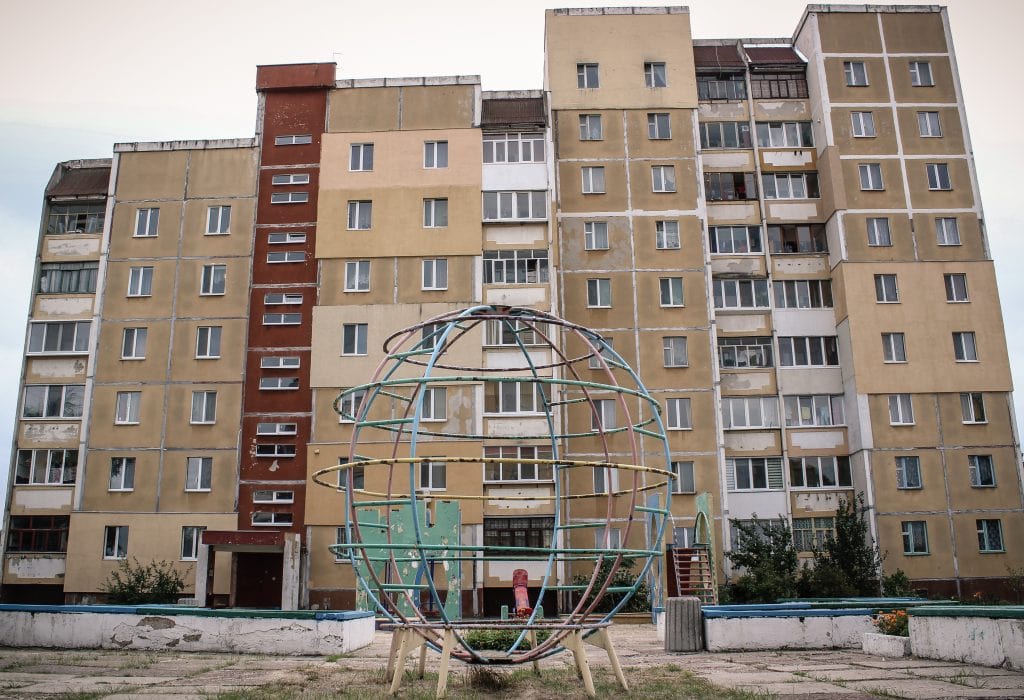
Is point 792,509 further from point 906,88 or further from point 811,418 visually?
point 906,88

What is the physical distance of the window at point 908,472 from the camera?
44125 mm

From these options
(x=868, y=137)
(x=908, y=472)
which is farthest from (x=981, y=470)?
(x=868, y=137)

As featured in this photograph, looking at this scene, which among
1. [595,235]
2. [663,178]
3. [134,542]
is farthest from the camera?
[663,178]

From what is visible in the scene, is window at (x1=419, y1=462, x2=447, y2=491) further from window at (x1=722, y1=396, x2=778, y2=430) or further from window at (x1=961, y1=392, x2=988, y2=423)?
window at (x1=961, y1=392, x2=988, y2=423)

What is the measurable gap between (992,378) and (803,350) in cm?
887

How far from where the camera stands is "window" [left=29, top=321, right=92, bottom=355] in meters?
46.0

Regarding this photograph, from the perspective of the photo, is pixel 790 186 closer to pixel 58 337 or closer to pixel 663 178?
pixel 663 178

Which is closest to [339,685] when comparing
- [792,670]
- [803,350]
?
[792,670]

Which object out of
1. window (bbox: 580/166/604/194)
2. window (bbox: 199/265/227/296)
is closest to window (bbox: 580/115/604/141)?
window (bbox: 580/166/604/194)

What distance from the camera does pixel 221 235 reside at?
4631 cm

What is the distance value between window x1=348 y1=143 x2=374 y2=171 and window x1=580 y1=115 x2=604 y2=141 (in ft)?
35.9

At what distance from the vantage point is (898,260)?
47000mm

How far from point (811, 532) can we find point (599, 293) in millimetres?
15446

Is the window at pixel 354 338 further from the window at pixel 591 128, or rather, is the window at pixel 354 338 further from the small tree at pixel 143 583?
the window at pixel 591 128
